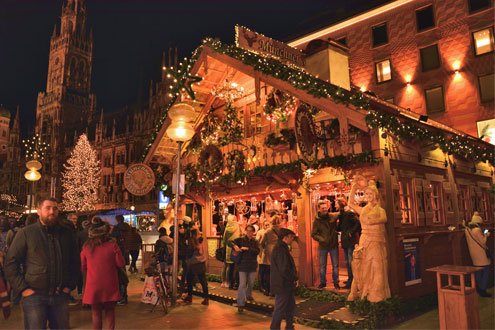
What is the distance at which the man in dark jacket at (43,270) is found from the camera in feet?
15.6

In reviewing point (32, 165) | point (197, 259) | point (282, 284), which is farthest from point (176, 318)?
point (32, 165)

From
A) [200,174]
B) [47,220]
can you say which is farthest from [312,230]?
[47,220]

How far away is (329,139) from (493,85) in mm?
15369

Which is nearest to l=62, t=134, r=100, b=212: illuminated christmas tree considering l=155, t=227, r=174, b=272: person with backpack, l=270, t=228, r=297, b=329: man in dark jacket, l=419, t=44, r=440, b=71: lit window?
l=419, t=44, r=440, b=71: lit window

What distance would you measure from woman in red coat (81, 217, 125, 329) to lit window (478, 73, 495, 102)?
2112 centimetres

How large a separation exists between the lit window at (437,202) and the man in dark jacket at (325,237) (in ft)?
9.80

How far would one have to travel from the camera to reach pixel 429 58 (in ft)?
74.5

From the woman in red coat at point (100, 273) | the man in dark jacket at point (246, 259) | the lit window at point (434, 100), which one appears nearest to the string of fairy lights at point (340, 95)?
the man in dark jacket at point (246, 259)

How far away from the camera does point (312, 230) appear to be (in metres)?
9.88

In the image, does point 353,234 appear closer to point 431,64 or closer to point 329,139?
point 329,139

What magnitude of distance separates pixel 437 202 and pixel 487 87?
1330 cm

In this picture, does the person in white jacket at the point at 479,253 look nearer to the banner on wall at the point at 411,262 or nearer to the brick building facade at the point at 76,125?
the banner on wall at the point at 411,262

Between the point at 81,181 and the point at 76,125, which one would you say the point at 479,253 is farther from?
the point at 76,125

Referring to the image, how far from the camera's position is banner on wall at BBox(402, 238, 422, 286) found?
901 centimetres
